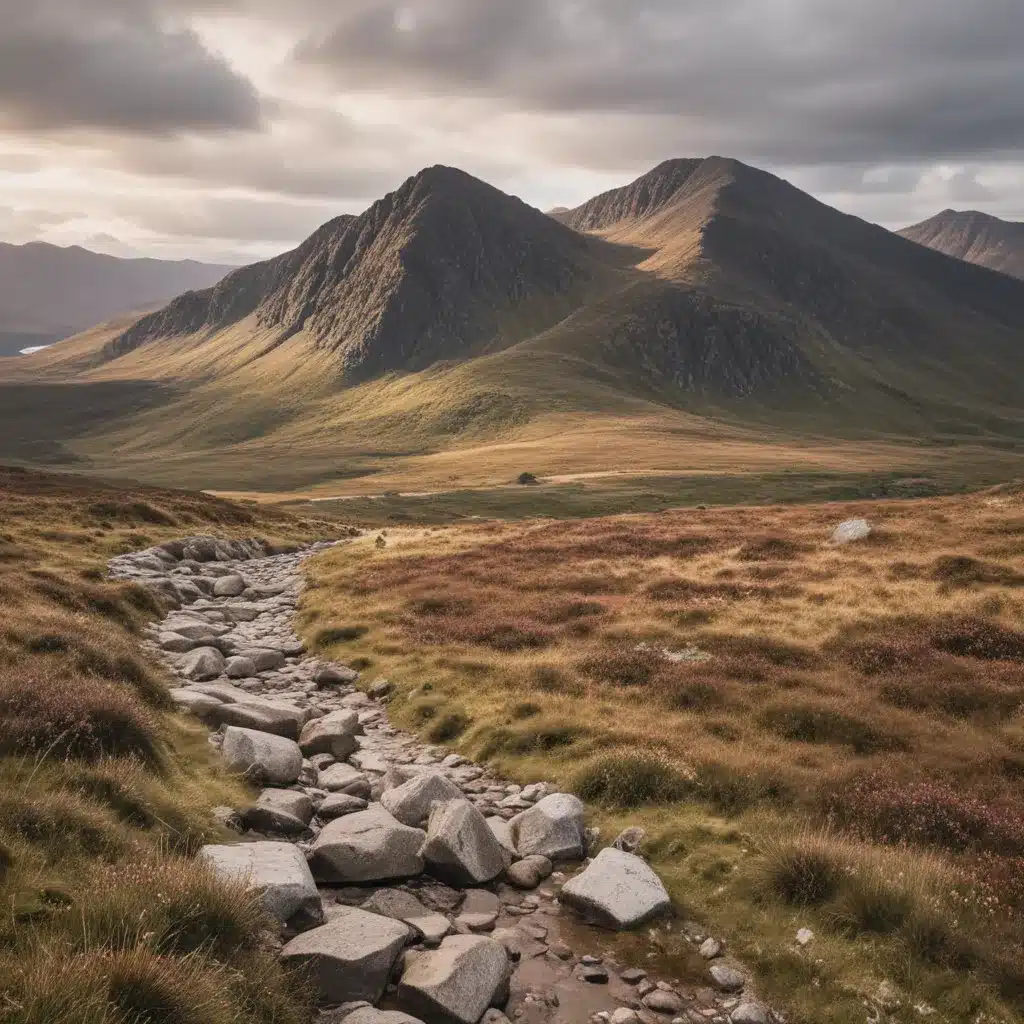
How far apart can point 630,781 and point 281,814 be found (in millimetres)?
5651

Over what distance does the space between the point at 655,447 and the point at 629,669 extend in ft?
509

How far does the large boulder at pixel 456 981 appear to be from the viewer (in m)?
8.04

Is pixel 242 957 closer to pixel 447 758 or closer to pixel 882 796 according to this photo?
pixel 447 758

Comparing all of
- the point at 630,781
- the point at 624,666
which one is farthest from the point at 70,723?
the point at 624,666

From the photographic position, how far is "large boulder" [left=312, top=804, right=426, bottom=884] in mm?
10555

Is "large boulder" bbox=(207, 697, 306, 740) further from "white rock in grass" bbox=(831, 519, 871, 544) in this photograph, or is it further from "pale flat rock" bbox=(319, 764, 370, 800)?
"white rock in grass" bbox=(831, 519, 871, 544)

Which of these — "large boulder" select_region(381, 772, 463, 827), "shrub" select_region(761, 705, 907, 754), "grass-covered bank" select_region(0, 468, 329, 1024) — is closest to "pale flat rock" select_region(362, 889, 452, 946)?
"large boulder" select_region(381, 772, 463, 827)

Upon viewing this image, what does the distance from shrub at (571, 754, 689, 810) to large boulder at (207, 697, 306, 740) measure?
6177 mm

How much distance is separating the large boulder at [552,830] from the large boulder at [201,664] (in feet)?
35.2

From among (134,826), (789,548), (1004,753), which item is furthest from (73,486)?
(1004,753)

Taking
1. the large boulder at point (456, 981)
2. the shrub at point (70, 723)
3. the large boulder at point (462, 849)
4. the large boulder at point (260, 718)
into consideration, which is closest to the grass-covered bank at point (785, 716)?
the large boulder at point (462, 849)

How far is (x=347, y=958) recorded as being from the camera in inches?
322

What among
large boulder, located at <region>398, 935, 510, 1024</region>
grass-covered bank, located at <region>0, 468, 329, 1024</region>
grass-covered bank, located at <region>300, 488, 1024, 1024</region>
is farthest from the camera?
grass-covered bank, located at <region>300, 488, 1024, 1024</region>

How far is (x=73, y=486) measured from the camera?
64188 millimetres
